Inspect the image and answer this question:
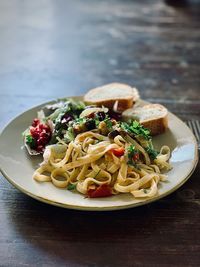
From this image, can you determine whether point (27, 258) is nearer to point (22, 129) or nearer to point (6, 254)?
point (6, 254)

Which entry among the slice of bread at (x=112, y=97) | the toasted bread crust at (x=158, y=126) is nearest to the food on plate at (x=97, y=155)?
the toasted bread crust at (x=158, y=126)

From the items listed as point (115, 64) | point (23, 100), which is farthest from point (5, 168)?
point (115, 64)

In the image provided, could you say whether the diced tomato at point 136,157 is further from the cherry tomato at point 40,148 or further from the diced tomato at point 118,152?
the cherry tomato at point 40,148

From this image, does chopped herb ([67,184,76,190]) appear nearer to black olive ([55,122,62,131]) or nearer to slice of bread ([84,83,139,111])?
black olive ([55,122,62,131])

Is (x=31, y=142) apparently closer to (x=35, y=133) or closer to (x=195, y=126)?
(x=35, y=133)

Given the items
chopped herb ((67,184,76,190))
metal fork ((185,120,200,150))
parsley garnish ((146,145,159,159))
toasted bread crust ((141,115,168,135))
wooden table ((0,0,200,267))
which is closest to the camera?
wooden table ((0,0,200,267))

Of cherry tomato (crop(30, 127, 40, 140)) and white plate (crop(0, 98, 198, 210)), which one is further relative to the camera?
cherry tomato (crop(30, 127, 40, 140))

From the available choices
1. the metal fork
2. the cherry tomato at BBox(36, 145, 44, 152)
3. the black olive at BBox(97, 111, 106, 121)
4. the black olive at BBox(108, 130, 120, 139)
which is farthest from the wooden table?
the black olive at BBox(97, 111, 106, 121)
